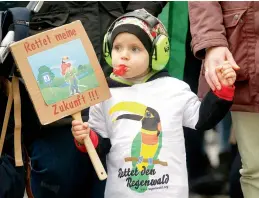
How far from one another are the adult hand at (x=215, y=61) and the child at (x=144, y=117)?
64 millimetres

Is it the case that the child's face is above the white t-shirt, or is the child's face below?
above

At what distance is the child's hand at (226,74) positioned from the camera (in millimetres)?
2307

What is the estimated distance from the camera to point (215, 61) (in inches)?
95.3

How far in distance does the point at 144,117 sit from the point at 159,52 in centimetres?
29

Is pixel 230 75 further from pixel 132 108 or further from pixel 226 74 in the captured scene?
pixel 132 108

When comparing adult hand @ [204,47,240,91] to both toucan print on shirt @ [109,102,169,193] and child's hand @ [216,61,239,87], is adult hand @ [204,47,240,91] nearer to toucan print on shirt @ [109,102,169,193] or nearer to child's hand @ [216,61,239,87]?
child's hand @ [216,61,239,87]

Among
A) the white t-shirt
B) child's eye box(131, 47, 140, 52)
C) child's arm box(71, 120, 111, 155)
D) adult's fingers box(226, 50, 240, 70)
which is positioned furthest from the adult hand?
child's arm box(71, 120, 111, 155)

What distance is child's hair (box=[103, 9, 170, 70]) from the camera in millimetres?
2551

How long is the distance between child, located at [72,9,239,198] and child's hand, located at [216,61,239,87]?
87 millimetres

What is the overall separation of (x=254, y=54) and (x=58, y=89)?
2.68 ft

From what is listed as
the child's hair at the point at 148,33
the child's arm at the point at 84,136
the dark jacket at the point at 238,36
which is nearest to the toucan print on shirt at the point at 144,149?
Result: the child's arm at the point at 84,136

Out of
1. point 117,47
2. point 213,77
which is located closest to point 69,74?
point 117,47

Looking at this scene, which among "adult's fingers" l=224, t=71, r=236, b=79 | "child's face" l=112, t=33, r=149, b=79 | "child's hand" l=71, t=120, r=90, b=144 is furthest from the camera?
"child's face" l=112, t=33, r=149, b=79

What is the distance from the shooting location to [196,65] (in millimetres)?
3430
